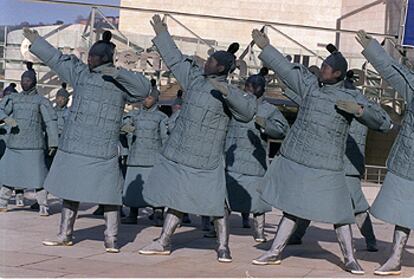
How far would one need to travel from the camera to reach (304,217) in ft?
25.2

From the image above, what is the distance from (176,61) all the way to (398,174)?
2117 mm

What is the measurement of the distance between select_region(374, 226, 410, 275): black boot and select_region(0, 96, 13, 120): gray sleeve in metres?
5.19

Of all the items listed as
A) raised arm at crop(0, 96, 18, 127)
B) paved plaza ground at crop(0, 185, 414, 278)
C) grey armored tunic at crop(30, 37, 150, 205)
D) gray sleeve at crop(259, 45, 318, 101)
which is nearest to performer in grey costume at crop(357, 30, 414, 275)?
paved plaza ground at crop(0, 185, 414, 278)

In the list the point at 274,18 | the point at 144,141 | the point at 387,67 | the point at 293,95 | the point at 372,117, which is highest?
the point at 274,18

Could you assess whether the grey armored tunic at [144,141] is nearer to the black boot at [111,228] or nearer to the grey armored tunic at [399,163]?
the black boot at [111,228]

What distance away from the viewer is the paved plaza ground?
281 inches

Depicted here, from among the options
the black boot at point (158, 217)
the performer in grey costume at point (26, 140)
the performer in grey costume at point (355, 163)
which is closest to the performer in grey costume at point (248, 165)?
the performer in grey costume at point (355, 163)

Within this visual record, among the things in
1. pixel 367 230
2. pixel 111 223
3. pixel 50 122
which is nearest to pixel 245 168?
pixel 367 230

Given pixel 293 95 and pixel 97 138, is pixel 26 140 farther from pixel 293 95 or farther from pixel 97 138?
pixel 293 95

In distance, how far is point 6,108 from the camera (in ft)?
36.4

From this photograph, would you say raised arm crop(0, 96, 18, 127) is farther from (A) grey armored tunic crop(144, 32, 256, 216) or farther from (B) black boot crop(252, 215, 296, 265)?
→ (B) black boot crop(252, 215, 296, 265)

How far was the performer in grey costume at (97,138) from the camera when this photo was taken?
26.2 ft

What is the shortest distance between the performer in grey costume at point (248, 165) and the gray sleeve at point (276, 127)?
0.46 meters

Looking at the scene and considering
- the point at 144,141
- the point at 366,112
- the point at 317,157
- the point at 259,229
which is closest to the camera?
the point at 366,112
